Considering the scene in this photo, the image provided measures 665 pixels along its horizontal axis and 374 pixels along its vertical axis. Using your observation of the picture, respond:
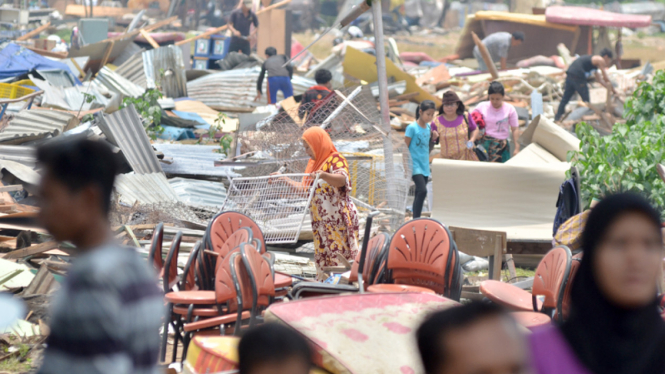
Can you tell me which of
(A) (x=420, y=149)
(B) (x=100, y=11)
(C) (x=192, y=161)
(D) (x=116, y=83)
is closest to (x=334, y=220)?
(A) (x=420, y=149)

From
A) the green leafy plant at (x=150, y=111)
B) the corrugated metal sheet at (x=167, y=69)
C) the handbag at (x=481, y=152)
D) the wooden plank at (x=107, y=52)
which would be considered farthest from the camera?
the wooden plank at (x=107, y=52)

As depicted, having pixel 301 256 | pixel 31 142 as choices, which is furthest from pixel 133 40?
pixel 301 256

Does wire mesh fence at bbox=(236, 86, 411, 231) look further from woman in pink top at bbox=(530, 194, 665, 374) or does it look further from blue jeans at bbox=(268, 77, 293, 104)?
blue jeans at bbox=(268, 77, 293, 104)

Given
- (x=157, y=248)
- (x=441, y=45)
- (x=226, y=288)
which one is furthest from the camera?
(x=441, y=45)

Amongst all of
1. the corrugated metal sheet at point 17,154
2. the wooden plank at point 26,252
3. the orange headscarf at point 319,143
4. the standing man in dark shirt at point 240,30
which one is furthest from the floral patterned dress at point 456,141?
the standing man in dark shirt at point 240,30

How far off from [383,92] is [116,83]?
10438 mm

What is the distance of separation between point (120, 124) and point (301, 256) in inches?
143

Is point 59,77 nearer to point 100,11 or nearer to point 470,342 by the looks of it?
point 470,342

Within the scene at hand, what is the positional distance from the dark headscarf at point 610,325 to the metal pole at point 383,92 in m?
4.90

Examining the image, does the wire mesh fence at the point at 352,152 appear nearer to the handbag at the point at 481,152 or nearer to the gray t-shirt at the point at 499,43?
the handbag at the point at 481,152

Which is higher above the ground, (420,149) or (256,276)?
(420,149)

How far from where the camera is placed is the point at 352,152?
8.12 meters

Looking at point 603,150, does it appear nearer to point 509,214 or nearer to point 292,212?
point 509,214

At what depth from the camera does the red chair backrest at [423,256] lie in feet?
14.9
